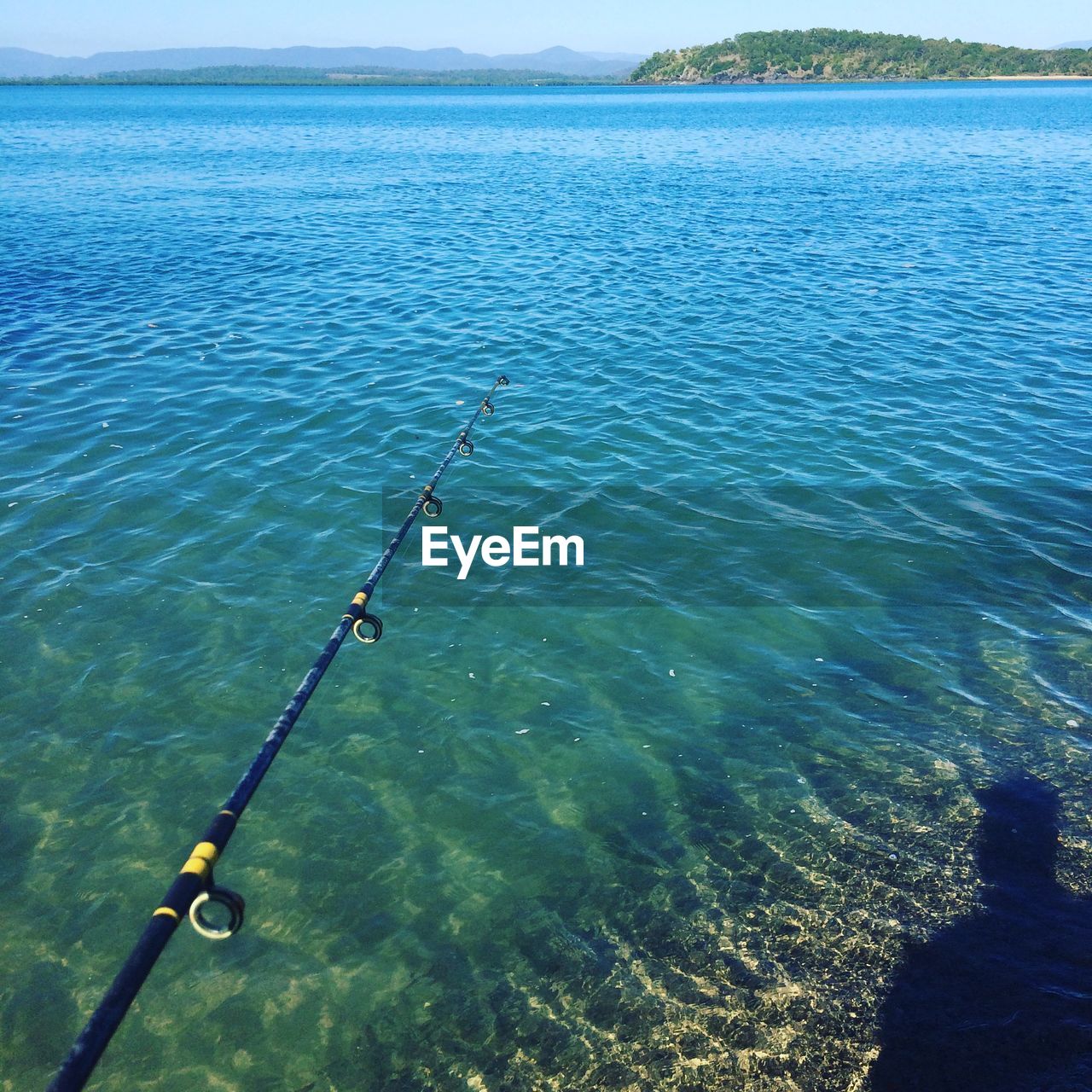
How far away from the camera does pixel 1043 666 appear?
10.1 metres

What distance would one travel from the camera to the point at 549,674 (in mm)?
10305

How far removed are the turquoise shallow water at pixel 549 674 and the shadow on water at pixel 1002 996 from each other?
0.18 feet

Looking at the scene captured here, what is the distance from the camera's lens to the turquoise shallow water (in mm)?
6566

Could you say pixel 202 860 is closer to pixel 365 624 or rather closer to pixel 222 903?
pixel 222 903

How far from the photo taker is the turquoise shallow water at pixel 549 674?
6566 mm

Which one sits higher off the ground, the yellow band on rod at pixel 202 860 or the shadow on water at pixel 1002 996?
the yellow band on rod at pixel 202 860

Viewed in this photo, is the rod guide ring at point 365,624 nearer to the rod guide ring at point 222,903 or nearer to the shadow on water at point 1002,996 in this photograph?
the rod guide ring at point 222,903

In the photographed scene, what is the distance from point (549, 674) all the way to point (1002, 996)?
18.9ft

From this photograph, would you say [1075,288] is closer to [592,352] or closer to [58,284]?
[592,352]

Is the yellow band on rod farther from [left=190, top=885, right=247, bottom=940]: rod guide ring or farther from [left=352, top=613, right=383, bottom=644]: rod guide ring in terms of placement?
[left=352, top=613, right=383, bottom=644]: rod guide ring

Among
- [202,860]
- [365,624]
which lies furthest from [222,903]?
[365,624]

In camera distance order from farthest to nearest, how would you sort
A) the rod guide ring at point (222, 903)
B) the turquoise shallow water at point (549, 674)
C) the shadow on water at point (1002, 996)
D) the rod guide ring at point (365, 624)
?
the rod guide ring at point (365, 624) < the turquoise shallow water at point (549, 674) < the shadow on water at point (1002, 996) < the rod guide ring at point (222, 903)

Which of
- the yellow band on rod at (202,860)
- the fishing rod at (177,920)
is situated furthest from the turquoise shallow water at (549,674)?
the yellow band on rod at (202,860)

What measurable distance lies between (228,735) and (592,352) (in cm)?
1550
